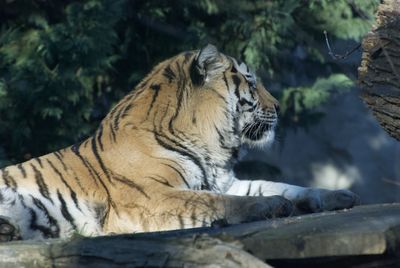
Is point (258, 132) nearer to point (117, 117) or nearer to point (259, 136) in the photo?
point (259, 136)

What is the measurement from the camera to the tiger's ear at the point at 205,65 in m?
5.59

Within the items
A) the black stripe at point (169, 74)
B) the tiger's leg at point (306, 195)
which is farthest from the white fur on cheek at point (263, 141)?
the black stripe at point (169, 74)

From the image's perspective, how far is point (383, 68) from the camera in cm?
420

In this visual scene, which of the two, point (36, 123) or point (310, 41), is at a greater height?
point (310, 41)

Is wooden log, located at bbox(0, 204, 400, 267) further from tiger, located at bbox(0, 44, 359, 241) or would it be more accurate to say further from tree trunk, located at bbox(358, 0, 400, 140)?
tiger, located at bbox(0, 44, 359, 241)

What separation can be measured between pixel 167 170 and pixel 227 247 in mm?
2118

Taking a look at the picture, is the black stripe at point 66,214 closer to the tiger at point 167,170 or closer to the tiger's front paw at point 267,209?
the tiger at point 167,170

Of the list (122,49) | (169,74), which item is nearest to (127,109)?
(169,74)

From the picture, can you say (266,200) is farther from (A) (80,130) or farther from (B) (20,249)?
(A) (80,130)

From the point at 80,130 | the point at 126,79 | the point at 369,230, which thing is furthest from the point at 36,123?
the point at 369,230

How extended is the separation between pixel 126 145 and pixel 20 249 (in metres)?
1.86

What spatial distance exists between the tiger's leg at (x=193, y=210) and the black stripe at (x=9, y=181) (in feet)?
1.82

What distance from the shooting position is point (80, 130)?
8.20 m

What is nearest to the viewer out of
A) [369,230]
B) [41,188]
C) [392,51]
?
[369,230]
